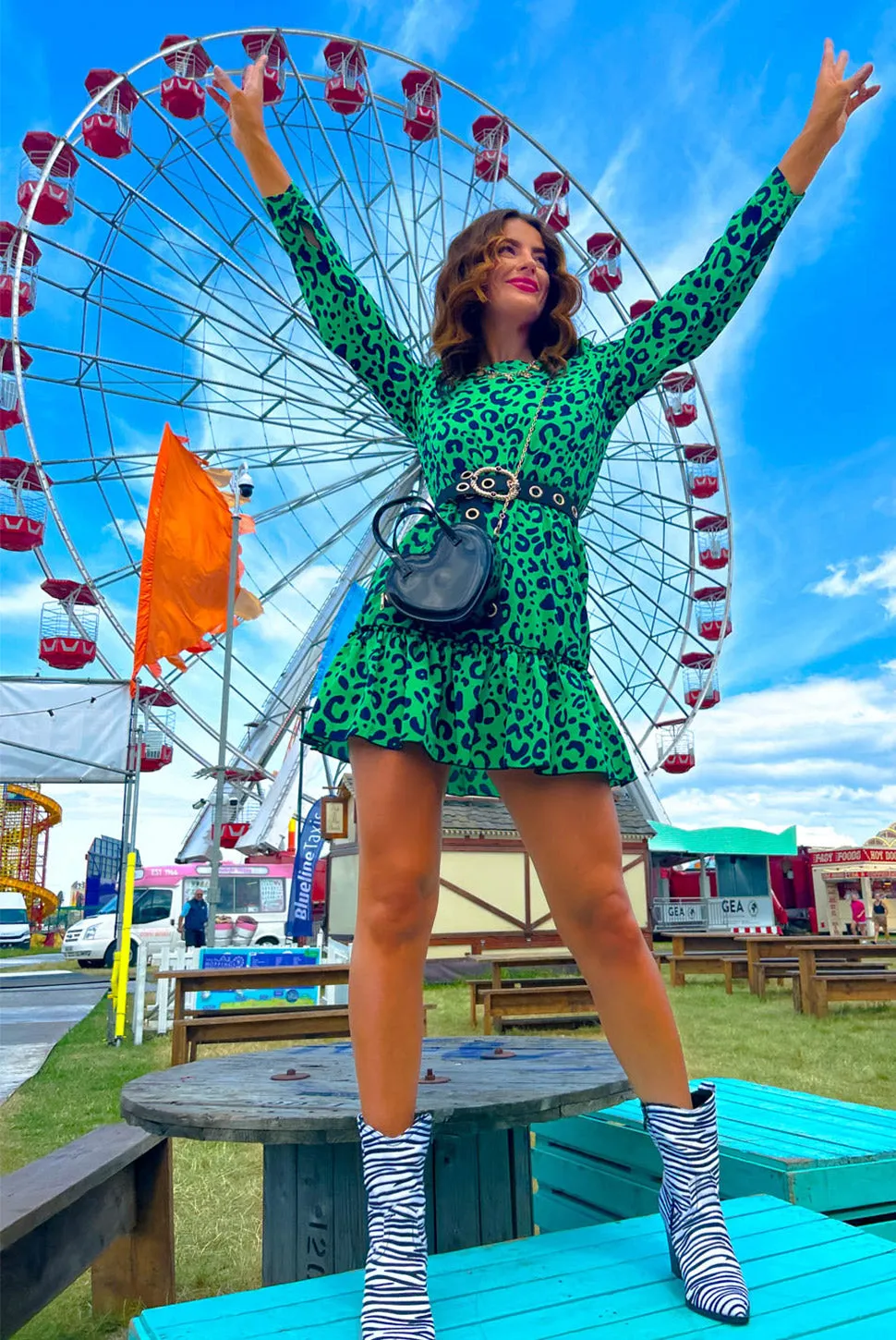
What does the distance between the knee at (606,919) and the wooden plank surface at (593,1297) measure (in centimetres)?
46

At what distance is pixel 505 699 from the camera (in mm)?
1553

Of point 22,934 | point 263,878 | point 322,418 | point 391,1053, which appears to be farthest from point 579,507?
point 22,934

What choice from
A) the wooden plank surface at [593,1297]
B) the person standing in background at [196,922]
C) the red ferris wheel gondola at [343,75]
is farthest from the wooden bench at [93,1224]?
the red ferris wheel gondola at [343,75]

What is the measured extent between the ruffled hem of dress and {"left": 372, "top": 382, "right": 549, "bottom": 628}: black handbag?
0.08 metres

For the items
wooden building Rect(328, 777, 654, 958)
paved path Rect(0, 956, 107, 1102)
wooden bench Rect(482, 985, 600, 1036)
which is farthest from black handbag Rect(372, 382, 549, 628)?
wooden building Rect(328, 777, 654, 958)

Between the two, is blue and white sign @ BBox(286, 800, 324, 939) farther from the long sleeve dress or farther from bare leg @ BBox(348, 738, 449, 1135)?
bare leg @ BBox(348, 738, 449, 1135)

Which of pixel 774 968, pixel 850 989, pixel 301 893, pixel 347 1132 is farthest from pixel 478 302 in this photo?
pixel 301 893

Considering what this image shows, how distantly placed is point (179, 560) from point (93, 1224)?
25.3 ft

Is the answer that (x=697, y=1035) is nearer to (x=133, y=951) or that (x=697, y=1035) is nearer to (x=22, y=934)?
(x=133, y=951)

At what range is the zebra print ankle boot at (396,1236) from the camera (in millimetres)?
1228

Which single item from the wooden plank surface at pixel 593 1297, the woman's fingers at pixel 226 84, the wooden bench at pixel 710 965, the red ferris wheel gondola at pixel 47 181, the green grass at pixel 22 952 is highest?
the red ferris wheel gondola at pixel 47 181

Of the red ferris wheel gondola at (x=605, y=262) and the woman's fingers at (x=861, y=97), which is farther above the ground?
the red ferris wheel gondola at (x=605, y=262)

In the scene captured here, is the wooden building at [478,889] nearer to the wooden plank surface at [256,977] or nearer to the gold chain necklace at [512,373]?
the wooden plank surface at [256,977]

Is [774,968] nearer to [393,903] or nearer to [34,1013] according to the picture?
[34,1013]
